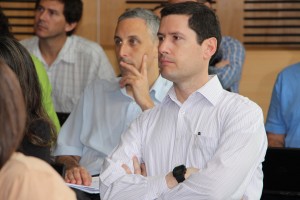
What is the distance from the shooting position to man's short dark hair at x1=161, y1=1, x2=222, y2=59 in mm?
3033

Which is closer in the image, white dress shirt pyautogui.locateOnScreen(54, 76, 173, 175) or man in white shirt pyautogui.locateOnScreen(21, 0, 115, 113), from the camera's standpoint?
white dress shirt pyautogui.locateOnScreen(54, 76, 173, 175)

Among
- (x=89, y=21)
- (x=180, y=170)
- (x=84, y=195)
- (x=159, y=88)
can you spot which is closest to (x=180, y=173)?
(x=180, y=170)

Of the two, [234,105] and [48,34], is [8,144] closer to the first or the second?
[234,105]

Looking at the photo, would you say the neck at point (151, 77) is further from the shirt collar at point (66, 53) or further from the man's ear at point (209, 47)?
the shirt collar at point (66, 53)

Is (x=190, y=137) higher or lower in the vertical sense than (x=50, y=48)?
higher

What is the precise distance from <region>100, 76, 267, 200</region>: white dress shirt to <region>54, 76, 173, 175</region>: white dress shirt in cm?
81

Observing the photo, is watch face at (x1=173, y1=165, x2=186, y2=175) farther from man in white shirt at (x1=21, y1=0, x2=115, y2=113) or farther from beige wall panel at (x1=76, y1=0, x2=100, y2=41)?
A: beige wall panel at (x1=76, y1=0, x2=100, y2=41)

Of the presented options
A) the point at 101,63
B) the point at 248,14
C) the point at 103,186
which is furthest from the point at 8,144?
the point at 248,14

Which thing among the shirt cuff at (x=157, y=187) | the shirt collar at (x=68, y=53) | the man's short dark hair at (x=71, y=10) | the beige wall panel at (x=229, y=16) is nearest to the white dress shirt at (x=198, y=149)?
the shirt cuff at (x=157, y=187)

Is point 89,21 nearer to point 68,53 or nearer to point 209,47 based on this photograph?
point 68,53

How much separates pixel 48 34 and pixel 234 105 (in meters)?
2.85

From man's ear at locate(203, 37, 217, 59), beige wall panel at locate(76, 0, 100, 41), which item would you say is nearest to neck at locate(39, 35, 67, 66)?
beige wall panel at locate(76, 0, 100, 41)

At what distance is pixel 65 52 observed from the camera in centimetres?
543

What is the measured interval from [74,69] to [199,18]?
8.09 feet
